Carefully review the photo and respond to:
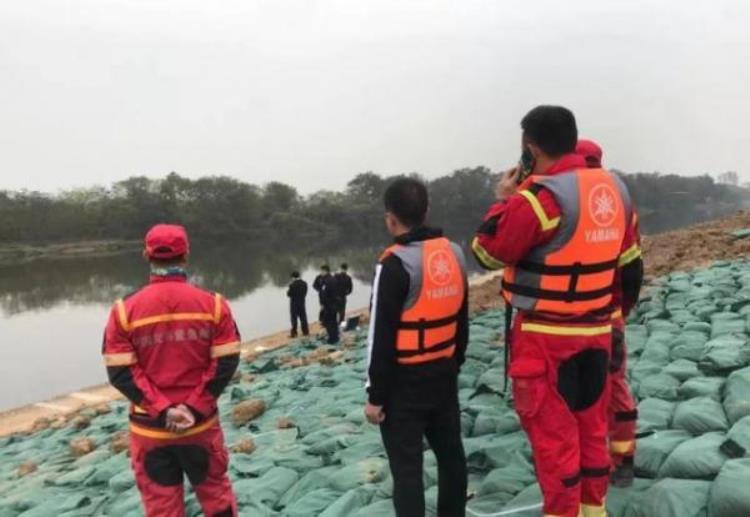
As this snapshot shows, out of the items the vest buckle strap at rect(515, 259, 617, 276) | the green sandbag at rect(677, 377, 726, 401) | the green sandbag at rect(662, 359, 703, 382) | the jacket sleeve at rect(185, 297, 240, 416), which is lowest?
the green sandbag at rect(662, 359, 703, 382)

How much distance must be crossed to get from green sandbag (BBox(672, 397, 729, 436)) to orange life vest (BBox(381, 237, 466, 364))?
4.88 feet

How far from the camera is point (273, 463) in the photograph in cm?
404

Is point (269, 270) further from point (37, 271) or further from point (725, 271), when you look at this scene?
point (725, 271)

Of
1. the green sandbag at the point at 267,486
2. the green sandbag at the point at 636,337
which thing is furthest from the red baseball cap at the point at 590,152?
the green sandbag at the point at 636,337

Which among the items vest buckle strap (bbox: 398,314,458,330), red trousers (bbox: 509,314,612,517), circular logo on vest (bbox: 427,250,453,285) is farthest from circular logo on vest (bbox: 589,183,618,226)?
vest buckle strap (bbox: 398,314,458,330)

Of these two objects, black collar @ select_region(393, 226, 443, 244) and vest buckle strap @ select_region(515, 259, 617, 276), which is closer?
vest buckle strap @ select_region(515, 259, 617, 276)

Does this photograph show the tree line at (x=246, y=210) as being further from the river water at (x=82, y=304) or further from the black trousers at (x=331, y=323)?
the black trousers at (x=331, y=323)

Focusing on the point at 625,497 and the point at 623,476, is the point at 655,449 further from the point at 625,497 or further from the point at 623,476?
the point at 625,497

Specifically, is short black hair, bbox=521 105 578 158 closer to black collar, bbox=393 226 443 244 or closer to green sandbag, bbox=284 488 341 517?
black collar, bbox=393 226 443 244

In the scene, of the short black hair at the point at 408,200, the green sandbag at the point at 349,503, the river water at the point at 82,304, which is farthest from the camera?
the river water at the point at 82,304

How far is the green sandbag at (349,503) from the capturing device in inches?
121

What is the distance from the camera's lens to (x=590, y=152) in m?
2.60

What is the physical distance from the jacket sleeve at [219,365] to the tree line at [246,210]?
2296 inches

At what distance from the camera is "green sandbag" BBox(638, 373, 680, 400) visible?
3.78m
